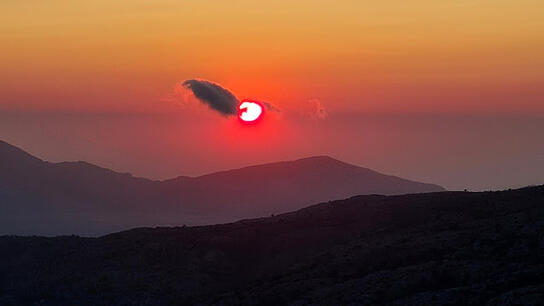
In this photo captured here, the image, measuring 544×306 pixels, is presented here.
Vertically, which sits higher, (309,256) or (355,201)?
(355,201)

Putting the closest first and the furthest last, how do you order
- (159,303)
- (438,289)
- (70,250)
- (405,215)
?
1. (438,289)
2. (159,303)
3. (405,215)
4. (70,250)

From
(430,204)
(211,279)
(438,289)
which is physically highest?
(430,204)

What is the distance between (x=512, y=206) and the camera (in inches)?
2650

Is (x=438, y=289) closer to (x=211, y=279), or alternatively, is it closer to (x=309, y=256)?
(x=309, y=256)

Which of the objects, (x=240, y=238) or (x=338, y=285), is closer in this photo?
(x=338, y=285)

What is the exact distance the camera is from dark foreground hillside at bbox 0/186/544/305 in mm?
51688

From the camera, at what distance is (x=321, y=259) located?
64688 millimetres

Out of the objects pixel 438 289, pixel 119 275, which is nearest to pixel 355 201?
pixel 119 275

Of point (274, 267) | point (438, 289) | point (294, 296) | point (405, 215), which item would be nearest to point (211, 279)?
point (274, 267)

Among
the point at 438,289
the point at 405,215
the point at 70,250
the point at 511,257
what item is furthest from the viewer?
the point at 70,250

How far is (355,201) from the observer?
81375 millimetres

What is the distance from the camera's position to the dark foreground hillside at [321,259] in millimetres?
51688

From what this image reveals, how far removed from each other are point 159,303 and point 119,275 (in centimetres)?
708

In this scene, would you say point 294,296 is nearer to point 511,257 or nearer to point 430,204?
point 511,257
